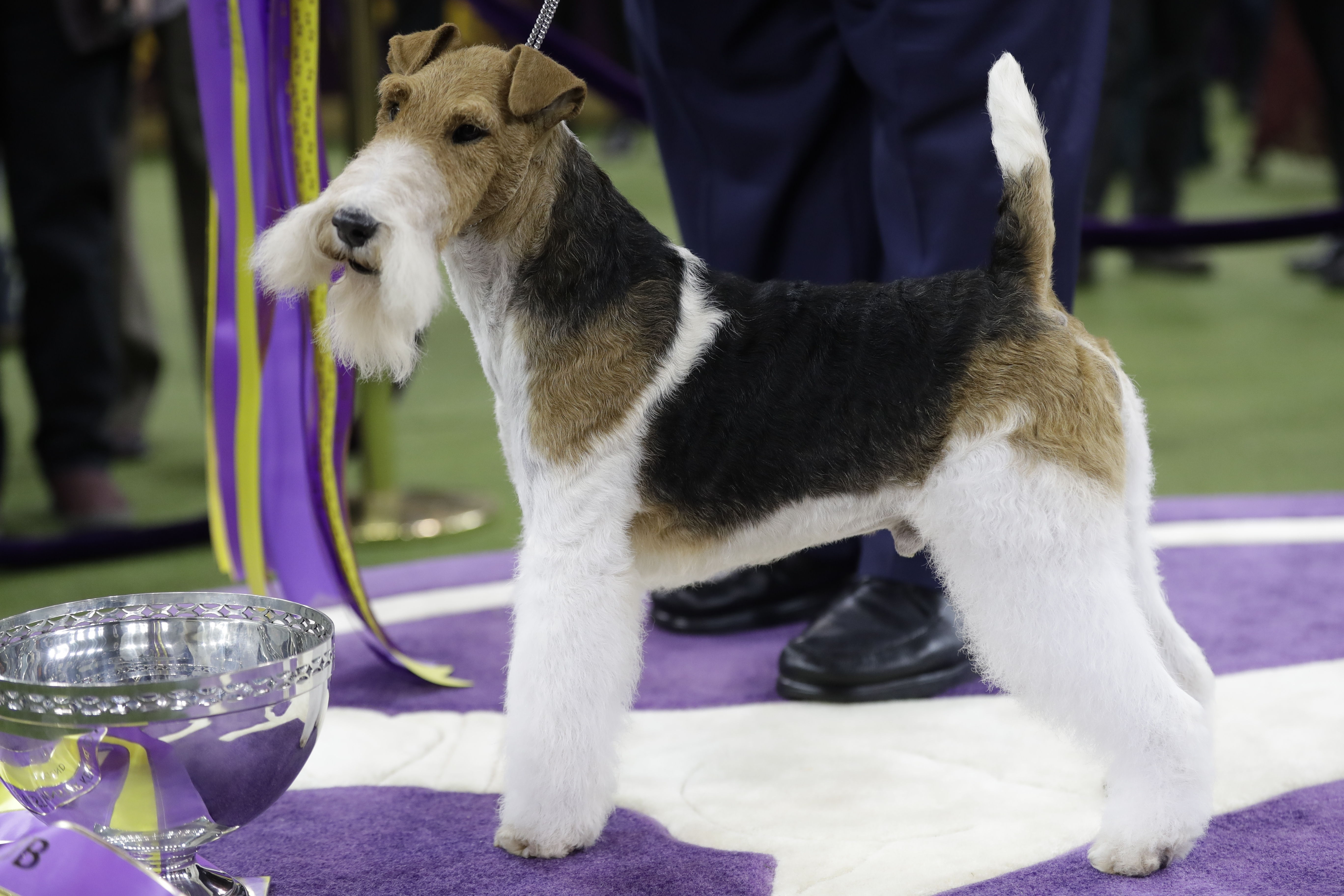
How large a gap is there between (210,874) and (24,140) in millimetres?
2310

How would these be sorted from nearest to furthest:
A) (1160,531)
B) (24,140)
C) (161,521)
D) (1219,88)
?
(1160,531) → (24,140) → (161,521) → (1219,88)

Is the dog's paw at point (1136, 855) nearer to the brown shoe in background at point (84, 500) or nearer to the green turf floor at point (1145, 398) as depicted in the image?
the green turf floor at point (1145, 398)

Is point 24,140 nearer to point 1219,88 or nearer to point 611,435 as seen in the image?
point 611,435

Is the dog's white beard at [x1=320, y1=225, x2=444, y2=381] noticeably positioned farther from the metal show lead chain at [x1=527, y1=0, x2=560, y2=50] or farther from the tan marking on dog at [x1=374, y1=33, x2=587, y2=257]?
the metal show lead chain at [x1=527, y1=0, x2=560, y2=50]

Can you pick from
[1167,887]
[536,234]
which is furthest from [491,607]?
[1167,887]

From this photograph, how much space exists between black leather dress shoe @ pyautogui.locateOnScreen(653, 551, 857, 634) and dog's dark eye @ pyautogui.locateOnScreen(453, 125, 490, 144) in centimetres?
120

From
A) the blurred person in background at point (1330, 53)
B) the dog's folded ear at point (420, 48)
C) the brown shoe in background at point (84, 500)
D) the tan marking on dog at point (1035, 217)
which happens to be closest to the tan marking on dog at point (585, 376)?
the dog's folded ear at point (420, 48)

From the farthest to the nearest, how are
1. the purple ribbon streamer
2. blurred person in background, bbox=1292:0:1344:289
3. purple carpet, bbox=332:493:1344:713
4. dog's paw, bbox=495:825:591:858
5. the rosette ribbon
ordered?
1. blurred person in background, bbox=1292:0:1344:289
2. purple carpet, bbox=332:493:1344:713
3. the rosette ribbon
4. dog's paw, bbox=495:825:591:858
5. the purple ribbon streamer

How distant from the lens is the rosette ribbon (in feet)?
6.27

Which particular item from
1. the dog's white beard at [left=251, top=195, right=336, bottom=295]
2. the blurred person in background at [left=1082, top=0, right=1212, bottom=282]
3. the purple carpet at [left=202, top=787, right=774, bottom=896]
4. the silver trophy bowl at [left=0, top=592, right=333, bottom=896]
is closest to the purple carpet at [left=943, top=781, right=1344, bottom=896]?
the purple carpet at [left=202, top=787, right=774, bottom=896]

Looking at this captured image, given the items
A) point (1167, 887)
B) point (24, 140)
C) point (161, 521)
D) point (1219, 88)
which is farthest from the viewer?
point (1219, 88)

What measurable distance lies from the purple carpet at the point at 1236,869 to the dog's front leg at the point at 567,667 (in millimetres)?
466

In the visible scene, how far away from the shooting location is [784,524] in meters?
1.50

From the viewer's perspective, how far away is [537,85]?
53.3 inches
